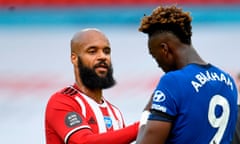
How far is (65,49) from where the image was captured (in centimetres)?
848

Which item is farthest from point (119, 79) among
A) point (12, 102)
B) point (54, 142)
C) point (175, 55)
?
point (175, 55)

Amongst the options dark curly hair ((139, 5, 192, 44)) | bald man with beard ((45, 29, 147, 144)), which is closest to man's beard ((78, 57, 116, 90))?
bald man with beard ((45, 29, 147, 144))

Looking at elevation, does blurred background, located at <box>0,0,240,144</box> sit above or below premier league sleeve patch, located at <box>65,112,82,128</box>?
above

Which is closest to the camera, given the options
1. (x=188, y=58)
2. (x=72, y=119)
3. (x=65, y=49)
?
(x=188, y=58)

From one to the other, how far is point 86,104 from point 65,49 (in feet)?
11.3

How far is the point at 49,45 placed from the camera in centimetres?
852

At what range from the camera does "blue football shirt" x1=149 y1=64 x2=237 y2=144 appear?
4098 mm

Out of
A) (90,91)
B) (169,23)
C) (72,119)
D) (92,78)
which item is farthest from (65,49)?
(169,23)

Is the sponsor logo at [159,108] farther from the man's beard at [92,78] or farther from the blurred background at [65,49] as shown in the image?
the blurred background at [65,49]

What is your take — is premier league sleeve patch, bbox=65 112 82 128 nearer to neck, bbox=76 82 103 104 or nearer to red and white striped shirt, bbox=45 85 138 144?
red and white striped shirt, bbox=45 85 138 144

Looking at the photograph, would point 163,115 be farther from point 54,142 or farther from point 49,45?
point 49,45

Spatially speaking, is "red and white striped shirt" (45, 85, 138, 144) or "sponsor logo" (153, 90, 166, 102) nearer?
"sponsor logo" (153, 90, 166, 102)

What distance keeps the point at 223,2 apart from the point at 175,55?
437 cm

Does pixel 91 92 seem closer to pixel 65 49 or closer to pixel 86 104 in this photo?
pixel 86 104
